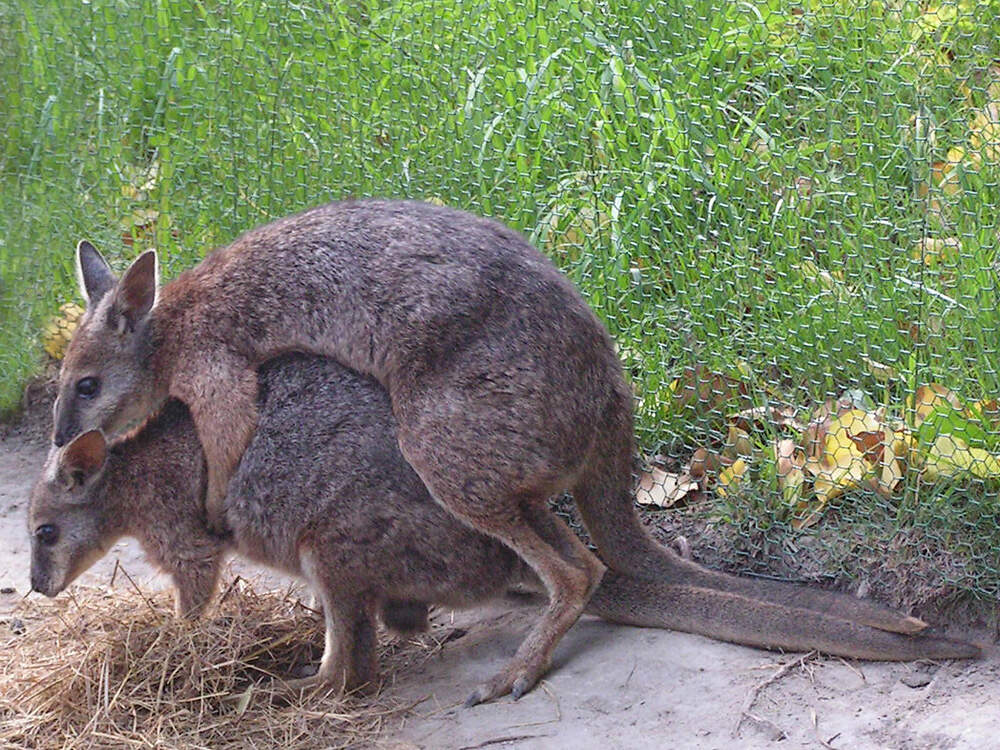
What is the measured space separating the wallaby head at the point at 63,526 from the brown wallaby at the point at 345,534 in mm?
92

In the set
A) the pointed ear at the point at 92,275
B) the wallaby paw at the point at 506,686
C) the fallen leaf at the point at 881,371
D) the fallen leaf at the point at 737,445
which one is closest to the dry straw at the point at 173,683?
the wallaby paw at the point at 506,686

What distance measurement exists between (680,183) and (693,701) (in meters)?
2.03

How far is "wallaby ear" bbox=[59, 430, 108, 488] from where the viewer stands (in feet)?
15.5

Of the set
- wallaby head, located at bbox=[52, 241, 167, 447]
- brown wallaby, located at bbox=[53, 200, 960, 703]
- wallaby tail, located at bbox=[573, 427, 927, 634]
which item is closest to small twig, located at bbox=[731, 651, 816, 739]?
brown wallaby, located at bbox=[53, 200, 960, 703]

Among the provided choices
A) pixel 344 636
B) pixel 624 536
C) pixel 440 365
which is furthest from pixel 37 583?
pixel 624 536

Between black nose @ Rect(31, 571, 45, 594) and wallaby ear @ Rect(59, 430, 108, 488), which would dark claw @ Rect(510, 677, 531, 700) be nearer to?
wallaby ear @ Rect(59, 430, 108, 488)

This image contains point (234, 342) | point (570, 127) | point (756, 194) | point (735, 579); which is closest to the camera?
point (735, 579)

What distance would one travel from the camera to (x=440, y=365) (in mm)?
4367

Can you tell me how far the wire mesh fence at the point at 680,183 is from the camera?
14.8 feet

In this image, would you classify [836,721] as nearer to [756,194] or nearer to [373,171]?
[756,194]

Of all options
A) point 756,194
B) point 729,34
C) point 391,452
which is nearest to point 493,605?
point 391,452

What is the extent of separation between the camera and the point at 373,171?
581 centimetres

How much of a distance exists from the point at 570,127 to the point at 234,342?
5.65ft

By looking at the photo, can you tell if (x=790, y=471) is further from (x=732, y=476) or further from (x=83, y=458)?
(x=83, y=458)
